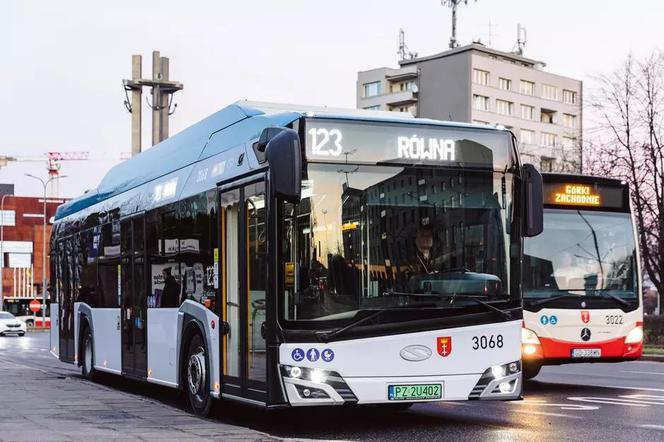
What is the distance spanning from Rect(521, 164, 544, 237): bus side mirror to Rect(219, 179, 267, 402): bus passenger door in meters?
2.70

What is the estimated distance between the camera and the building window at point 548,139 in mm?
123438

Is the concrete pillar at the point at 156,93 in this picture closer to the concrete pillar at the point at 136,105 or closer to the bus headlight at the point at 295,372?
the concrete pillar at the point at 136,105

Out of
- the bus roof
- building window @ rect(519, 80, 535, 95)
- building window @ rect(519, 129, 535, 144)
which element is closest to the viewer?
the bus roof

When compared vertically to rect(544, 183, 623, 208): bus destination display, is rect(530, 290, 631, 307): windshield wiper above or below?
below

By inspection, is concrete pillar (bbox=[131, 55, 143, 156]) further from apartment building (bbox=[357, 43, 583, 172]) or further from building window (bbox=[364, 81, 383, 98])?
building window (bbox=[364, 81, 383, 98])

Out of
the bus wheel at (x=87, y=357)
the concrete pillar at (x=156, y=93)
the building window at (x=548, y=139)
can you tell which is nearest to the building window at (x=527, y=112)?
the building window at (x=548, y=139)

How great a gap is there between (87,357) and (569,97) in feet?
369

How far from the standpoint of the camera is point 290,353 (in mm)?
10664

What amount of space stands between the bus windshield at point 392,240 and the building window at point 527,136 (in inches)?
4302

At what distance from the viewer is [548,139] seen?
124188mm

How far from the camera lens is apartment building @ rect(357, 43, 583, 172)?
11269 centimetres

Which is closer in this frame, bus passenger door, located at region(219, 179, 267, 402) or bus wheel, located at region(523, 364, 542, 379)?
bus passenger door, located at region(219, 179, 267, 402)

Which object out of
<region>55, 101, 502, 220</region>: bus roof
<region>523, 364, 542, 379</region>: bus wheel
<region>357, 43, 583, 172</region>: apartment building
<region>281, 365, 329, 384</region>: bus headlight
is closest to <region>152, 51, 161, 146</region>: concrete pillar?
<region>55, 101, 502, 220</region>: bus roof

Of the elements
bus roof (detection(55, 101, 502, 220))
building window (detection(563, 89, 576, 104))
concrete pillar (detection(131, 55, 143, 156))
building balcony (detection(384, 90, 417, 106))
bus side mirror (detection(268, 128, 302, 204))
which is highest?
building window (detection(563, 89, 576, 104))
